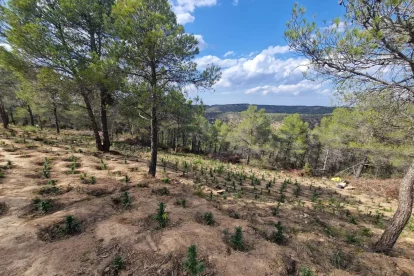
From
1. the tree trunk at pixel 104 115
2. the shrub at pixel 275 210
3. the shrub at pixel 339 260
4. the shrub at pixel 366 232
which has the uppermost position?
the tree trunk at pixel 104 115

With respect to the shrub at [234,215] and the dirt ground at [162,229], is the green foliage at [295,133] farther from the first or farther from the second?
the shrub at [234,215]

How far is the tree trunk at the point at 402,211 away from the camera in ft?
15.8

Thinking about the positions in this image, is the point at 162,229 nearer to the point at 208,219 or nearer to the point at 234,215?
the point at 208,219

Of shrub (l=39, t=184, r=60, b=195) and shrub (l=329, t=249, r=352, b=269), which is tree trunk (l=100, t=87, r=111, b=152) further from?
shrub (l=329, t=249, r=352, b=269)

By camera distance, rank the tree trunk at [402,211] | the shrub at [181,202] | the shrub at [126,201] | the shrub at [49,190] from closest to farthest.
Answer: the tree trunk at [402,211] → the shrub at [126,201] → the shrub at [49,190] → the shrub at [181,202]

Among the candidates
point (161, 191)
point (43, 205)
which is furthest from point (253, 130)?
point (43, 205)

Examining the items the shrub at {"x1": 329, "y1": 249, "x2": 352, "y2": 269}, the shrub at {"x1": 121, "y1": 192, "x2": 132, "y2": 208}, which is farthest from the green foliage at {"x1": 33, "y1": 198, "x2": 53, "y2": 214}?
the shrub at {"x1": 329, "y1": 249, "x2": 352, "y2": 269}

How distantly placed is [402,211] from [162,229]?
19.5ft

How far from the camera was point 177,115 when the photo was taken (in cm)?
871

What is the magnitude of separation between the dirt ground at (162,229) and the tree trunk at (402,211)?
42 cm

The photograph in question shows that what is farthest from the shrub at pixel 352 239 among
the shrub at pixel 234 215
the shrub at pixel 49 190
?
the shrub at pixel 49 190

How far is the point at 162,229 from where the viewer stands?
502cm

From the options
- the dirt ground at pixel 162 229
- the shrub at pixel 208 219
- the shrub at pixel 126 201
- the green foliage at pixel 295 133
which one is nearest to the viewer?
the dirt ground at pixel 162 229

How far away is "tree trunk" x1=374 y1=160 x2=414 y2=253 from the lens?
482 cm
